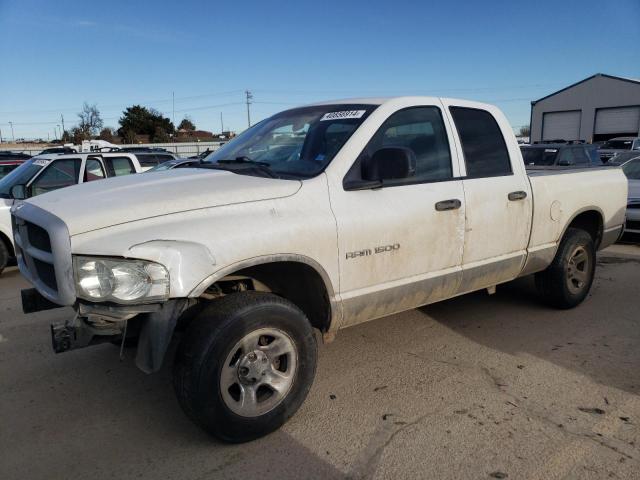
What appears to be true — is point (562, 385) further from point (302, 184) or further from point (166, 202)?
point (166, 202)

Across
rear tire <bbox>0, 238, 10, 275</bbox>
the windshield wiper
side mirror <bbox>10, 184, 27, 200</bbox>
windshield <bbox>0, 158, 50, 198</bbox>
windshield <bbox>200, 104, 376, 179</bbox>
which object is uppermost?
windshield <bbox>200, 104, 376, 179</bbox>

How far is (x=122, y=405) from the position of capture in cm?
340

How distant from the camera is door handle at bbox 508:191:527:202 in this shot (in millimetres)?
4137

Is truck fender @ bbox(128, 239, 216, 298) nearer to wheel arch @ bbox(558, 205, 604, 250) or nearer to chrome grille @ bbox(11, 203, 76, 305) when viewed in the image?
chrome grille @ bbox(11, 203, 76, 305)

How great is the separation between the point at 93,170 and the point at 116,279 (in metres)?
7.32

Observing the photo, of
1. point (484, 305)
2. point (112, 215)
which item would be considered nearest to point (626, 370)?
point (484, 305)

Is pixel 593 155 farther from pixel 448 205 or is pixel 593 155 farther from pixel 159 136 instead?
pixel 159 136

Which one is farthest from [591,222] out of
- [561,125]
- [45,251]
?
[561,125]

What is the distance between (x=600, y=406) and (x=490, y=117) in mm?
2398

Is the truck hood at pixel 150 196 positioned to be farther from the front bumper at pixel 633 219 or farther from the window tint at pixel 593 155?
the window tint at pixel 593 155

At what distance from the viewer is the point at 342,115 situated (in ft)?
11.8

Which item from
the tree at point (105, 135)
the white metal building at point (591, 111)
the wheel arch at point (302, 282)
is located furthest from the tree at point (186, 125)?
the wheel arch at point (302, 282)

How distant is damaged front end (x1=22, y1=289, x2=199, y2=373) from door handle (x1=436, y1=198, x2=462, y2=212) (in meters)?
1.88

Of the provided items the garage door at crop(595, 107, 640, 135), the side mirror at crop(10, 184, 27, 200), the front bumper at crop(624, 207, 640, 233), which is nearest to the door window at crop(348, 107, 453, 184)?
the side mirror at crop(10, 184, 27, 200)
